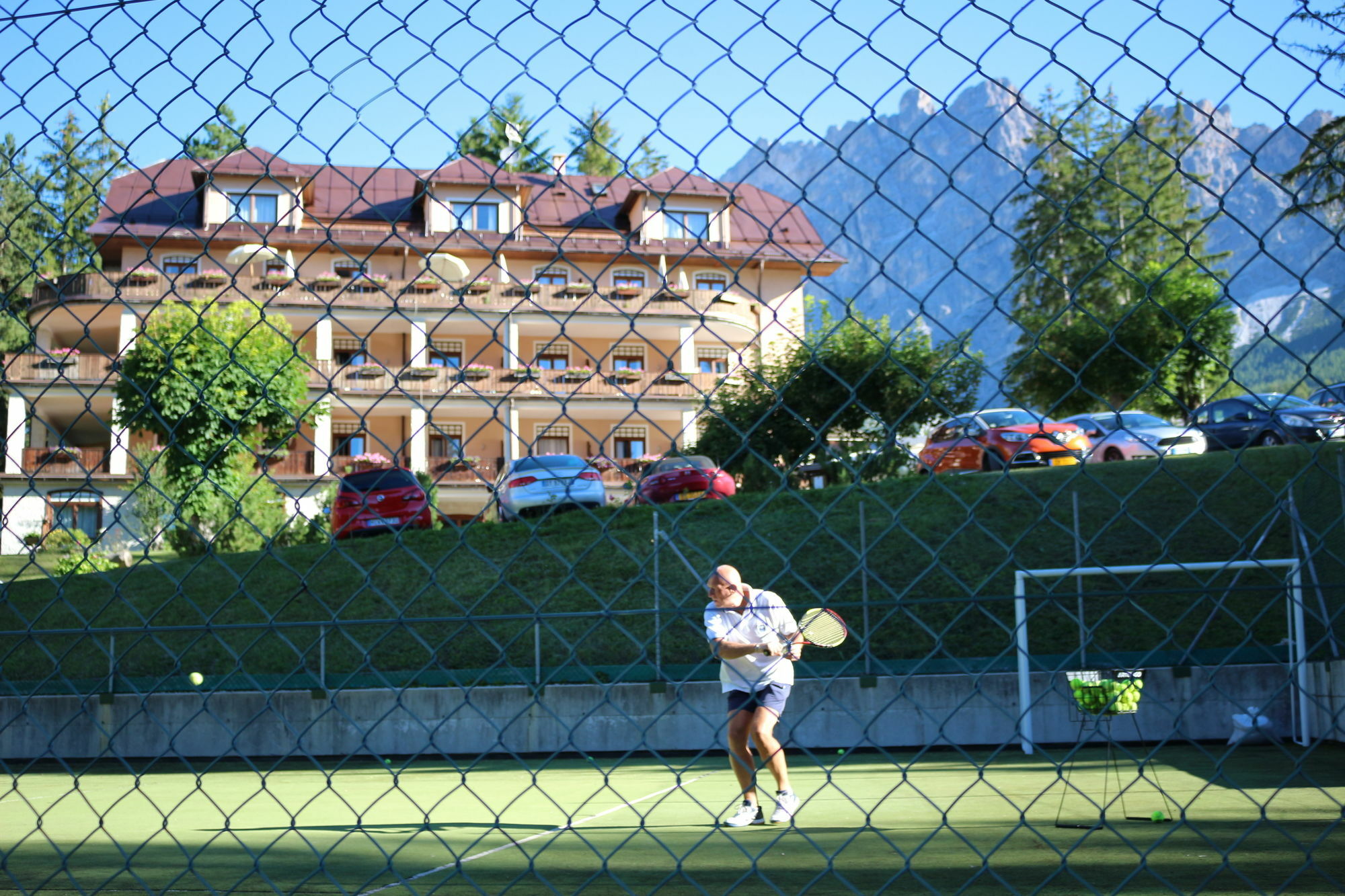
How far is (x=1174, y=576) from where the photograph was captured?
540 inches

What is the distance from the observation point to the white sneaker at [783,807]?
6383 mm

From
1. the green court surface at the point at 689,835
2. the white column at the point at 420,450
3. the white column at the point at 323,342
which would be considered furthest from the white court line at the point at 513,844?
the white column at the point at 323,342

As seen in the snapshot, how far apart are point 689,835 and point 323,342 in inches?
1206

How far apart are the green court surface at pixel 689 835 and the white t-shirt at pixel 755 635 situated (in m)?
0.71

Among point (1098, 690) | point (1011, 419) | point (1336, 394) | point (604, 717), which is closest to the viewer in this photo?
point (1336, 394)

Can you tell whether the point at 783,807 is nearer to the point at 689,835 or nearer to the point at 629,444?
the point at 689,835

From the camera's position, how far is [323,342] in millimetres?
34531

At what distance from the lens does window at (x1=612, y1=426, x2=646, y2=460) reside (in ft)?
106

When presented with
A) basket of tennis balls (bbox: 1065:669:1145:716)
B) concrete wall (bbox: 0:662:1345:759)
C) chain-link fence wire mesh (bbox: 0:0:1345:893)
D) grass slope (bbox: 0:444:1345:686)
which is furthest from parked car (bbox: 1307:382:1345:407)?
grass slope (bbox: 0:444:1345:686)

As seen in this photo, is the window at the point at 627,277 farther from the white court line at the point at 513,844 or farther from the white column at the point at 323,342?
the white column at the point at 323,342

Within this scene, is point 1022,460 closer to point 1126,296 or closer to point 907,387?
point 907,387

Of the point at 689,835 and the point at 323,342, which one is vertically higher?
the point at 323,342

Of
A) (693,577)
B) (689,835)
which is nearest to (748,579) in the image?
(693,577)

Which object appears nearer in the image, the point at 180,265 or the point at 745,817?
the point at 180,265
